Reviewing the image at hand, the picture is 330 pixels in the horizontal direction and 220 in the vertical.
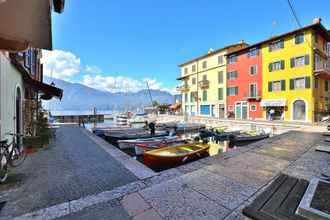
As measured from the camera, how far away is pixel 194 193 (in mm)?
3709

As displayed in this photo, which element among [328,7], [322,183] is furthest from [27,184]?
[328,7]

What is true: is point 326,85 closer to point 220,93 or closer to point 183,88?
point 220,93

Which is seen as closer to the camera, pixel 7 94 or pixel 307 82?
pixel 7 94

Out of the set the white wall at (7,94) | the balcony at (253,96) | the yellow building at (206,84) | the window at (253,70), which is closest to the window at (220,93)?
the yellow building at (206,84)

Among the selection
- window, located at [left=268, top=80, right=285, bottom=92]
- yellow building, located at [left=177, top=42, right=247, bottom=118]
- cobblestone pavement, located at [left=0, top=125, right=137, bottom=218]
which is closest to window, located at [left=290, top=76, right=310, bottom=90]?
window, located at [left=268, top=80, right=285, bottom=92]

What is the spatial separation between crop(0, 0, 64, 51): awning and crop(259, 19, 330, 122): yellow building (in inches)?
984

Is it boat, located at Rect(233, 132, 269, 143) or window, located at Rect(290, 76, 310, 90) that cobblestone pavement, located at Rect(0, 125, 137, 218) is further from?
window, located at Rect(290, 76, 310, 90)

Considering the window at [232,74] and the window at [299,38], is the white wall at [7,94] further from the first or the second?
the window at [232,74]

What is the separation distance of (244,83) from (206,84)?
799 cm

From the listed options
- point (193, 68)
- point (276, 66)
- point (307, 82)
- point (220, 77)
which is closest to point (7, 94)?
point (307, 82)

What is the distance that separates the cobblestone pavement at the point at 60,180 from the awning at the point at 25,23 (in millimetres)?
3144

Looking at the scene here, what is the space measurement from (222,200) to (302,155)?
208 inches

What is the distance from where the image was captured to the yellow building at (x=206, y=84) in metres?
31.2

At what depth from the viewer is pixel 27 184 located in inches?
167
